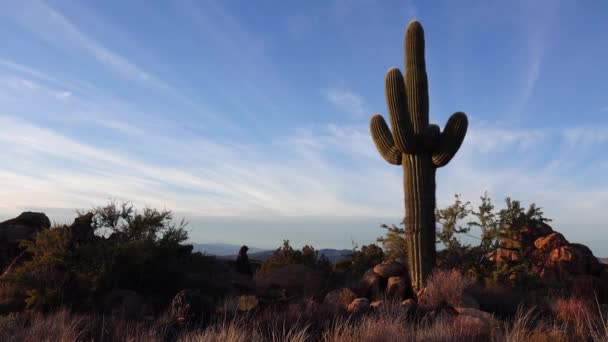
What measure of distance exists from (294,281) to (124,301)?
20.8ft

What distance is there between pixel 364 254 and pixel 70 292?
11343mm

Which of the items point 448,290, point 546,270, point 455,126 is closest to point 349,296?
point 448,290

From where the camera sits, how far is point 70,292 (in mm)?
13078

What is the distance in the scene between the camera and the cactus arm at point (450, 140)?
1516 cm

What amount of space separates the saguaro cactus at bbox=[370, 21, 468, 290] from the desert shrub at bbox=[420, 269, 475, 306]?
1.52 meters

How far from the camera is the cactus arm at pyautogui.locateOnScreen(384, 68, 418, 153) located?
15203mm

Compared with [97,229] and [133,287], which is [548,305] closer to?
[133,287]

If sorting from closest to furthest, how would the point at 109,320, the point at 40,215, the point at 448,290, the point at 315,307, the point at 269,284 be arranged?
the point at 109,320 → the point at 315,307 → the point at 448,290 → the point at 269,284 → the point at 40,215

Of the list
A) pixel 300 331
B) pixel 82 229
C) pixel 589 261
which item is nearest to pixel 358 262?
pixel 589 261

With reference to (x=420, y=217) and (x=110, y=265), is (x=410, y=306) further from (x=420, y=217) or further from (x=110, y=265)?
(x=110, y=265)

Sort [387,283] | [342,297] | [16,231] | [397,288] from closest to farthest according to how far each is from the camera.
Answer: [342,297], [397,288], [387,283], [16,231]

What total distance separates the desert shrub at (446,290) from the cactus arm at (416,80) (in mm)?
4726

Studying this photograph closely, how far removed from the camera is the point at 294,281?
57.5 ft

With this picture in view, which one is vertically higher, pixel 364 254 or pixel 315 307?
pixel 364 254
